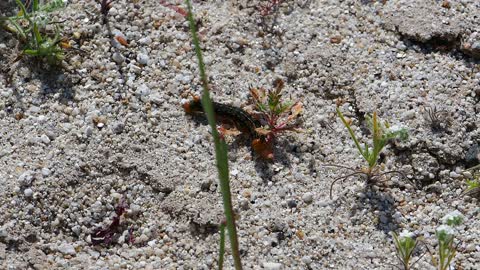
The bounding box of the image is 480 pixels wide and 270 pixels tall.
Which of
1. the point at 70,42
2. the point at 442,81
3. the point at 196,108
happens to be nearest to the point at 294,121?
the point at 196,108

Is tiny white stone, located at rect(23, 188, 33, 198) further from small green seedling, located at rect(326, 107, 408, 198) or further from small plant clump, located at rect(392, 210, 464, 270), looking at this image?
small plant clump, located at rect(392, 210, 464, 270)

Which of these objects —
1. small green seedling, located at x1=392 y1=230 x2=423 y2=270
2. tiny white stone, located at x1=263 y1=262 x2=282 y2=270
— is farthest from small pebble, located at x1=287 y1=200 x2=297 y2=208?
small green seedling, located at x1=392 y1=230 x2=423 y2=270

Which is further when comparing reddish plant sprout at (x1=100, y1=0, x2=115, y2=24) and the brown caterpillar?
reddish plant sprout at (x1=100, y1=0, x2=115, y2=24)

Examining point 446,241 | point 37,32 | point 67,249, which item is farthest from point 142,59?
point 446,241

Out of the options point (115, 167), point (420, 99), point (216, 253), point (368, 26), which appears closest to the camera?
point (216, 253)

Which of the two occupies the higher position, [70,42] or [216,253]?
[70,42]

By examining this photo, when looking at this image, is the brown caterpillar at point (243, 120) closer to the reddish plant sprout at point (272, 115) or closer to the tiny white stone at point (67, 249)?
the reddish plant sprout at point (272, 115)

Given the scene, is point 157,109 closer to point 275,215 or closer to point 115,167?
point 115,167
